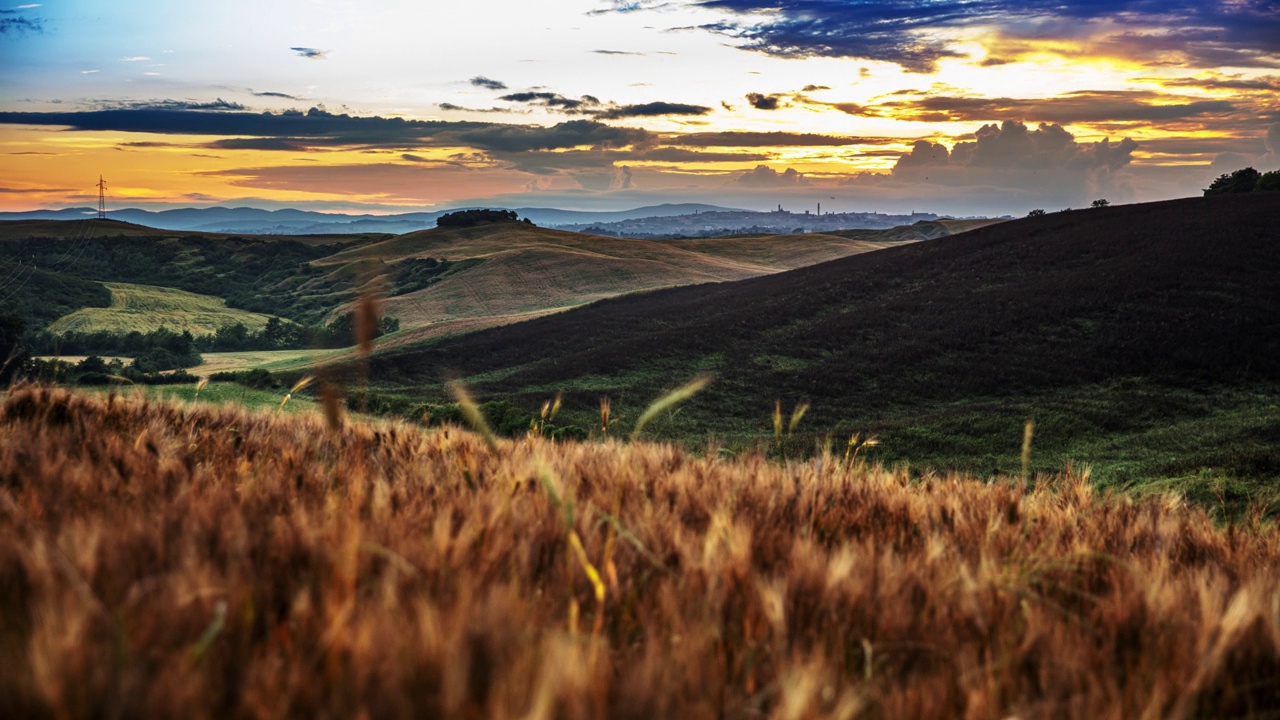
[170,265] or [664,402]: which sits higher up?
[664,402]

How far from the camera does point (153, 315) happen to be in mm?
90188

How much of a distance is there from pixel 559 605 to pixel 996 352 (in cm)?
3466

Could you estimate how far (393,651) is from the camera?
152 cm

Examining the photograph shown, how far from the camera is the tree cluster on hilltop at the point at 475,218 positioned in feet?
491

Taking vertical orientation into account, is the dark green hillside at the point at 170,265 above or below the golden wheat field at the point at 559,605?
below

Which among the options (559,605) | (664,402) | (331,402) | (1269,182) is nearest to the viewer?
(559,605)

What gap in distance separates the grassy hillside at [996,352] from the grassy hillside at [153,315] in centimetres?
4604

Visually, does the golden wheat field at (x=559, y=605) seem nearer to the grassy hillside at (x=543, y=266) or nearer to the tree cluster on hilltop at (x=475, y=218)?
the grassy hillside at (x=543, y=266)

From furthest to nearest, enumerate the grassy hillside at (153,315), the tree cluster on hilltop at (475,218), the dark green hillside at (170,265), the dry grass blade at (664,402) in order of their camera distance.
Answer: the tree cluster on hilltop at (475,218), the dark green hillside at (170,265), the grassy hillside at (153,315), the dry grass blade at (664,402)

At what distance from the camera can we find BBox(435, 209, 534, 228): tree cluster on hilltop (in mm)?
149625

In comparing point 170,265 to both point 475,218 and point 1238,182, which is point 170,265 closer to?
point 475,218

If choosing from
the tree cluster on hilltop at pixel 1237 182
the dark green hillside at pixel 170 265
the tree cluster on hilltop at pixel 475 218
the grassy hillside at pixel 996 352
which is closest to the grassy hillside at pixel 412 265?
the dark green hillside at pixel 170 265

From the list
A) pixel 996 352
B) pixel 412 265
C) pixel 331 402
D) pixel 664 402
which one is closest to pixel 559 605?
pixel 664 402

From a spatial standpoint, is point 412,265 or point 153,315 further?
point 412,265
